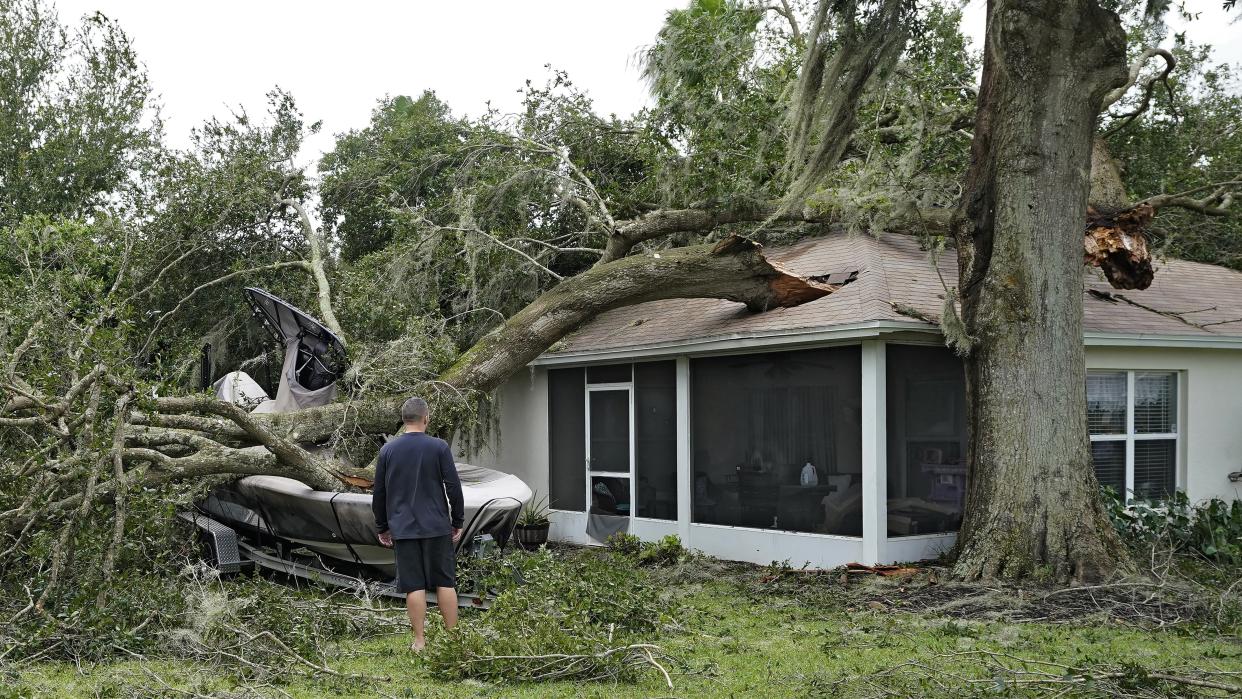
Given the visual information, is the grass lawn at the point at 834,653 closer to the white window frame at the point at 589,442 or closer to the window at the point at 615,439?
the window at the point at 615,439

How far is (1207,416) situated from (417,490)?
939 cm

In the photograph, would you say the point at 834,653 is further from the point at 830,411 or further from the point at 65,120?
the point at 65,120

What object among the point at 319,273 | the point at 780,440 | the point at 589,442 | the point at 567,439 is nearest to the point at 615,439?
the point at 589,442

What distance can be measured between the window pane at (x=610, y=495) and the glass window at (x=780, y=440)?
1.20 metres

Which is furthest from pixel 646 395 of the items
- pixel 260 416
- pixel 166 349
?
pixel 166 349

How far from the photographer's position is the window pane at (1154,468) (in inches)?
458

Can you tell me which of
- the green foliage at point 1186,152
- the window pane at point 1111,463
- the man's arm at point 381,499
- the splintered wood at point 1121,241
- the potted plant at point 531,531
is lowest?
the potted plant at point 531,531

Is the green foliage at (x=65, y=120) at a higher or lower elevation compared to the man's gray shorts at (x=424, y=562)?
higher

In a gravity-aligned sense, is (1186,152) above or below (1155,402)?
above

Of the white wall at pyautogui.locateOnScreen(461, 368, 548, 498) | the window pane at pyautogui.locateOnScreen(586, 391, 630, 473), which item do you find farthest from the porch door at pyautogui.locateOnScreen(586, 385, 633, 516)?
the white wall at pyautogui.locateOnScreen(461, 368, 548, 498)

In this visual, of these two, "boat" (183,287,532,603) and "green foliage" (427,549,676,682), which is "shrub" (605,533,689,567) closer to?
"boat" (183,287,532,603)

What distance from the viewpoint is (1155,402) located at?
11789 mm

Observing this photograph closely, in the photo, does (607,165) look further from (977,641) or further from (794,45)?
(977,641)

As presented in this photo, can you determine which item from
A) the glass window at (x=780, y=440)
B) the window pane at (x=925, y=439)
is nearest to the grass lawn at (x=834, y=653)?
the window pane at (x=925, y=439)
